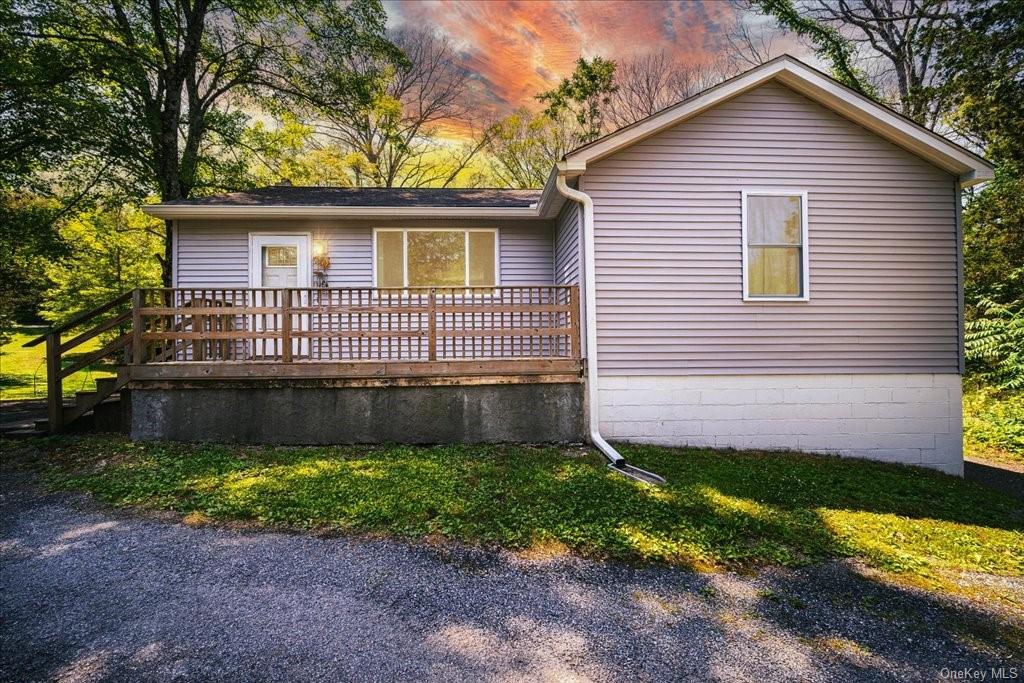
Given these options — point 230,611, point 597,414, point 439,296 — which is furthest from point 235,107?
point 230,611

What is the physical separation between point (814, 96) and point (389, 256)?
24.0 ft

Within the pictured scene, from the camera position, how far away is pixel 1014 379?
1049 cm

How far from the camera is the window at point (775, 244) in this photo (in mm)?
6980

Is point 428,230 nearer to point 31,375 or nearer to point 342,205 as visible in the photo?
point 342,205

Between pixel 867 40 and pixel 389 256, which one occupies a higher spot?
pixel 867 40

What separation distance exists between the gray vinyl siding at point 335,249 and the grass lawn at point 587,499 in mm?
3624

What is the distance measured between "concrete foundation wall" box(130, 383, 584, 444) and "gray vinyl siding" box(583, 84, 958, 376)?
1.09 meters

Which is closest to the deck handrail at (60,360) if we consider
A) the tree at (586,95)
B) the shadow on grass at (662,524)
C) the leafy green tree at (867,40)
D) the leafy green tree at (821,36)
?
the shadow on grass at (662,524)

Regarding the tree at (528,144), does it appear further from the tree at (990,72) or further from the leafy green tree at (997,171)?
the leafy green tree at (997,171)

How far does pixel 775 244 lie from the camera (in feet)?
23.0

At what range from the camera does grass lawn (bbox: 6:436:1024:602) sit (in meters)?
3.98

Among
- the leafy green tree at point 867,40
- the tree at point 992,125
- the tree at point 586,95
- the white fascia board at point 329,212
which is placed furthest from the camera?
the tree at point 586,95

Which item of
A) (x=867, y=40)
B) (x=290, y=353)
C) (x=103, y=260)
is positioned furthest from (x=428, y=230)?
(x=867, y=40)

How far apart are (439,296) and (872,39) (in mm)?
18171
